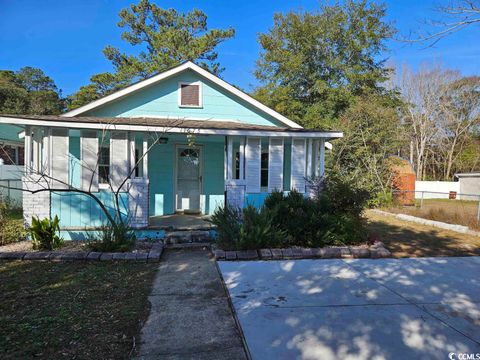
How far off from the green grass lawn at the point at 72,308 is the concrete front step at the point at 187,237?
5.59 feet

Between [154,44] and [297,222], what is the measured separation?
1005 inches

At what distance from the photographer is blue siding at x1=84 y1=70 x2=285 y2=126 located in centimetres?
1027

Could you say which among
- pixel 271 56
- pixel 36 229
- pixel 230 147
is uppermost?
pixel 271 56

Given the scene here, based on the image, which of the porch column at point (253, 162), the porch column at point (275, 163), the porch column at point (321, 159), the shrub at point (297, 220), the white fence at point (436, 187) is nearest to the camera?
the shrub at point (297, 220)

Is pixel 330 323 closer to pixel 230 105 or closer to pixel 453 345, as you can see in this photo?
pixel 453 345

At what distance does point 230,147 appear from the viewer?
874 cm

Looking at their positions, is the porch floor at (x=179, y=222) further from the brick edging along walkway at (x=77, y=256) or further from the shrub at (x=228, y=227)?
the brick edging along walkway at (x=77, y=256)

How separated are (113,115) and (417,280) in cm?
914

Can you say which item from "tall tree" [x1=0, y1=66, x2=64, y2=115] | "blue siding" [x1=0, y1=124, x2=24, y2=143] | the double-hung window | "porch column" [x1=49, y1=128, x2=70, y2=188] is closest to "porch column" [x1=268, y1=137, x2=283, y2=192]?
the double-hung window

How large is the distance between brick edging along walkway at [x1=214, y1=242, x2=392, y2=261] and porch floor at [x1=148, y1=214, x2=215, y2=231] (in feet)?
6.54

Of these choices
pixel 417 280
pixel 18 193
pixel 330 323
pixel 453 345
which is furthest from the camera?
pixel 18 193

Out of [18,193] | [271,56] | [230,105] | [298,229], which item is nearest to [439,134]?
[271,56]

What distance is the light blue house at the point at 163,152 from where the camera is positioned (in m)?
8.00

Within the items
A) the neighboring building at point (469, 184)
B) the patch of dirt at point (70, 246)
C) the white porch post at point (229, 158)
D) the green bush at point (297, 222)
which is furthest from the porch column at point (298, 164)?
the neighboring building at point (469, 184)
